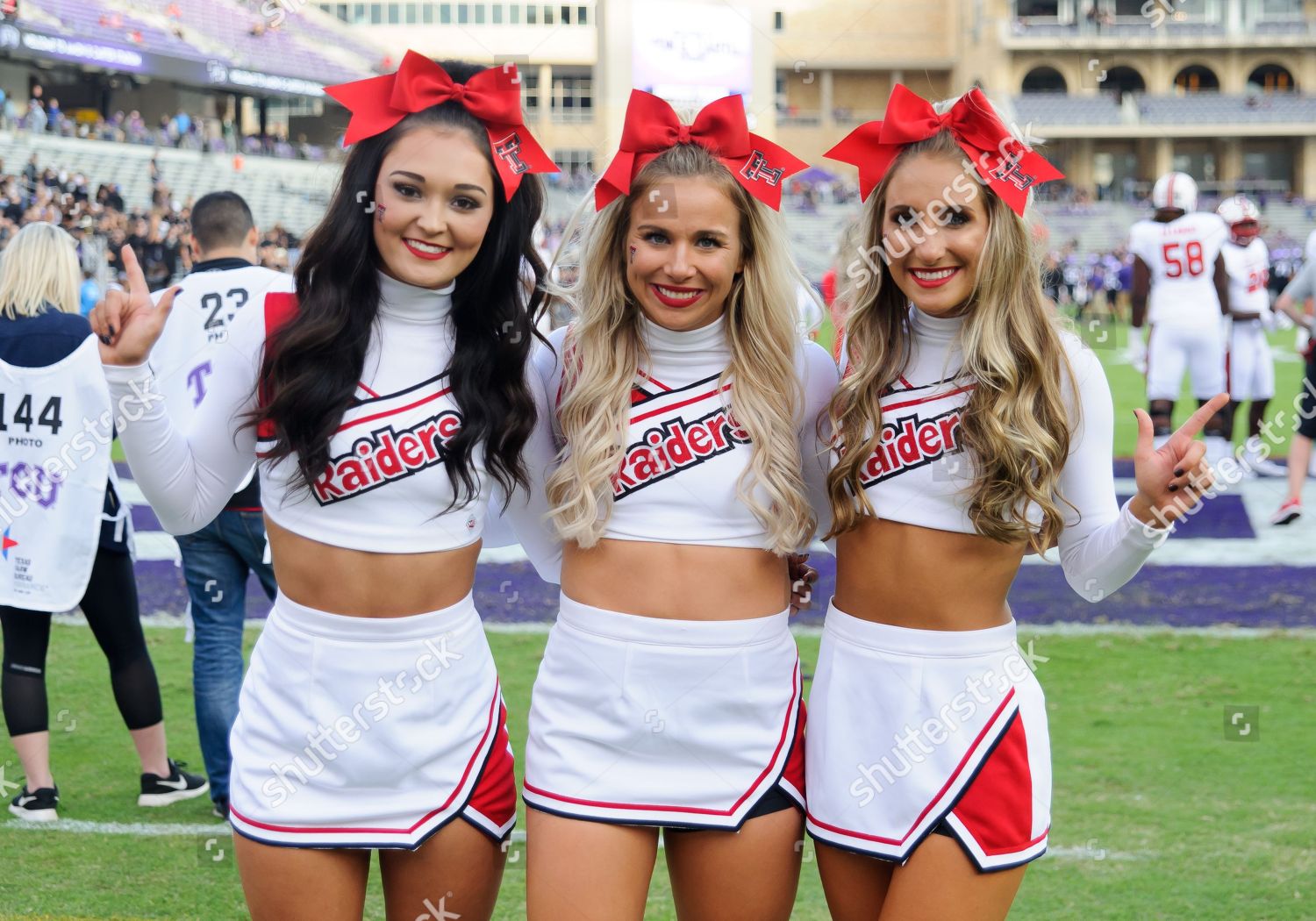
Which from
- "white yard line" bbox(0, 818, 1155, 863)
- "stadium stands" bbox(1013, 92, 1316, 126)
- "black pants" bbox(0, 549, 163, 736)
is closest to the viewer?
"white yard line" bbox(0, 818, 1155, 863)

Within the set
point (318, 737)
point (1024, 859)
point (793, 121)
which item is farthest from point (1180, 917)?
point (793, 121)

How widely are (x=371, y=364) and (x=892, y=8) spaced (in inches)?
2436

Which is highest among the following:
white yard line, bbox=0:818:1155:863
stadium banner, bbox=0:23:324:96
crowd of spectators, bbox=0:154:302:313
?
stadium banner, bbox=0:23:324:96

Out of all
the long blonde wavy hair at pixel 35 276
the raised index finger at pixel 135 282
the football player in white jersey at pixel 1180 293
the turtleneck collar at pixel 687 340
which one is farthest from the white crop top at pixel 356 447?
the football player in white jersey at pixel 1180 293

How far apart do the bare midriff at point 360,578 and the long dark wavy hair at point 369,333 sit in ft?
0.40

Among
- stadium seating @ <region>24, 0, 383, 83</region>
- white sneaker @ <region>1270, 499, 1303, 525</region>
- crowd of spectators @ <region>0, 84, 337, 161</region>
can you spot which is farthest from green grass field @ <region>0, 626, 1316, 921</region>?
stadium seating @ <region>24, 0, 383, 83</region>

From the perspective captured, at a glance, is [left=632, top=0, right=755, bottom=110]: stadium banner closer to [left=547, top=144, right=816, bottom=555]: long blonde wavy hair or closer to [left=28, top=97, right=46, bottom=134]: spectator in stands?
[left=28, top=97, right=46, bottom=134]: spectator in stands

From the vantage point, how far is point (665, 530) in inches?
97.7

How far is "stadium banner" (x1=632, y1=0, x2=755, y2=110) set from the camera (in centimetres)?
4384

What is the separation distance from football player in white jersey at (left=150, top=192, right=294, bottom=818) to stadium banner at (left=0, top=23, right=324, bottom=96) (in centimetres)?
3027

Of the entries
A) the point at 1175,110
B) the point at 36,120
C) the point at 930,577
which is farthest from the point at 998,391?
the point at 1175,110

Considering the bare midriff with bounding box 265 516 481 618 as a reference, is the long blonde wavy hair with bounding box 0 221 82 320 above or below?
above

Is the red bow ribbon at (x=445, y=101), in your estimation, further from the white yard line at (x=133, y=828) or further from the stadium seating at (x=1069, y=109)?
the stadium seating at (x=1069, y=109)

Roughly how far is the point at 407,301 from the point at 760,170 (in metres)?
0.70
